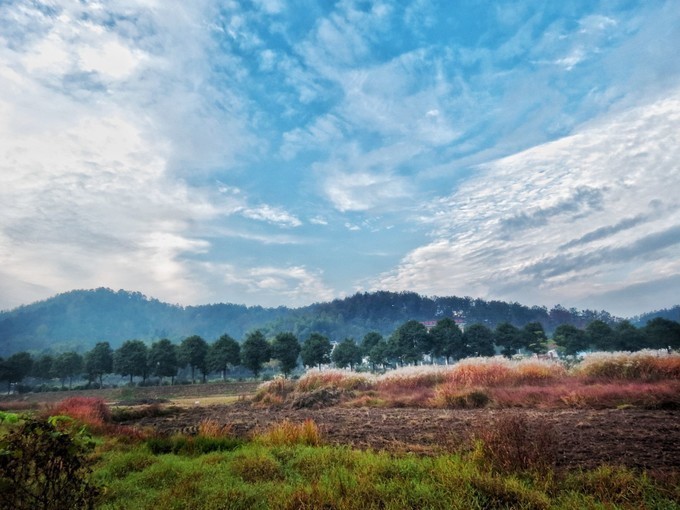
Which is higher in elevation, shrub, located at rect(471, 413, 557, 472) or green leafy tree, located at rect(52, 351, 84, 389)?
green leafy tree, located at rect(52, 351, 84, 389)

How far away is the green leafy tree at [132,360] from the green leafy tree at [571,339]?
6353 cm

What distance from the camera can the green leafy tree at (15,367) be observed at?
5644 cm

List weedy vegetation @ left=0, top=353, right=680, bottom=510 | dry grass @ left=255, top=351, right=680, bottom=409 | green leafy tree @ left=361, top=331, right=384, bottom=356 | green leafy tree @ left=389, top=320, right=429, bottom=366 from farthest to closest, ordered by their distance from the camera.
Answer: green leafy tree @ left=361, top=331, right=384, bottom=356, green leafy tree @ left=389, top=320, right=429, bottom=366, dry grass @ left=255, top=351, right=680, bottom=409, weedy vegetation @ left=0, top=353, right=680, bottom=510

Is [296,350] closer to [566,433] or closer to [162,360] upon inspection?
[162,360]

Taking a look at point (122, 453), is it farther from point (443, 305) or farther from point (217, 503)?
point (443, 305)

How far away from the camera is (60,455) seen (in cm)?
383

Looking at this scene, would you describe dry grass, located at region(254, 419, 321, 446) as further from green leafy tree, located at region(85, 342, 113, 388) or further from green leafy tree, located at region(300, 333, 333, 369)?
green leafy tree, located at region(85, 342, 113, 388)

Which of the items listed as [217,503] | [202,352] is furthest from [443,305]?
[217,503]

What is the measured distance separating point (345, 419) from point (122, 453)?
5914mm

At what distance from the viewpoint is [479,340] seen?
199 ft

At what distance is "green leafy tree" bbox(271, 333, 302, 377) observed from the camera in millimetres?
56250

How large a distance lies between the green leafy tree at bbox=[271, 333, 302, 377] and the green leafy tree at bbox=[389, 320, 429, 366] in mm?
16599

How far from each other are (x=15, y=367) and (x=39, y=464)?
7164cm

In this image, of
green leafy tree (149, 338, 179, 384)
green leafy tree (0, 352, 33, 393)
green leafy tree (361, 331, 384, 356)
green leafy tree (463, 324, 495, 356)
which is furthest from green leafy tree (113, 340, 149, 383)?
green leafy tree (463, 324, 495, 356)
